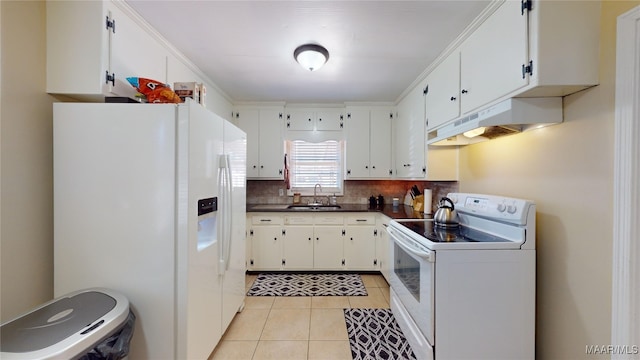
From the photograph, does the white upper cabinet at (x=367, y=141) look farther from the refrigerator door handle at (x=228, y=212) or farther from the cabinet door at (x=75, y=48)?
the cabinet door at (x=75, y=48)

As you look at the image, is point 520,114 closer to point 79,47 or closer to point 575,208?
point 575,208

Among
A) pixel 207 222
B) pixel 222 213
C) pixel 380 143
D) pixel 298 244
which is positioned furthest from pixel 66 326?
pixel 380 143

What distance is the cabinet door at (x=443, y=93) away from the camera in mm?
1961

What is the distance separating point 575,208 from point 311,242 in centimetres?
251

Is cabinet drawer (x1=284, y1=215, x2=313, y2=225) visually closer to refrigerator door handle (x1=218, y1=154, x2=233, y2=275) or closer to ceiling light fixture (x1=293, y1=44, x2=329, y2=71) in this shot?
refrigerator door handle (x1=218, y1=154, x2=233, y2=275)

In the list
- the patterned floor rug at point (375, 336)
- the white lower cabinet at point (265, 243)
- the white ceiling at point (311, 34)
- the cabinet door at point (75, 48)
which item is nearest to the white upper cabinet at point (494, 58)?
the white ceiling at point (311, 34)

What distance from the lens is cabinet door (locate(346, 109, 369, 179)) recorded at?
353cm

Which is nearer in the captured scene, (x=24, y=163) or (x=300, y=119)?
(x=24, y=163)

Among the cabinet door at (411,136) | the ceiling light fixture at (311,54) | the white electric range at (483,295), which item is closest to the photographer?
the white electric range at (483,295)

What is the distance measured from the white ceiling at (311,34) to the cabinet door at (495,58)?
5.8 inches

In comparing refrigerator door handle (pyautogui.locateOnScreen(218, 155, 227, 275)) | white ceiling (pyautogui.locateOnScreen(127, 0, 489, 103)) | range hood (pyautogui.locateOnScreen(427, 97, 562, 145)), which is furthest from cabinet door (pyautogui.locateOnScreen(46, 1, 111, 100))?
range hood (pyautogui.locateOnScreen(427, 97, 562, 145))

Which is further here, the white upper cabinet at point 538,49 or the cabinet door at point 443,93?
the cabinet door at point 443,93

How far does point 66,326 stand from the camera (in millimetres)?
1043

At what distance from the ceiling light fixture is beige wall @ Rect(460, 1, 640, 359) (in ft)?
5.25
